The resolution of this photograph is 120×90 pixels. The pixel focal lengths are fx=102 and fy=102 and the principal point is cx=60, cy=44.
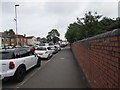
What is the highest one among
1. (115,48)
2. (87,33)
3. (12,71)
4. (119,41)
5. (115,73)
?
(87,33)

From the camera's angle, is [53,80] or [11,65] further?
[53,80]

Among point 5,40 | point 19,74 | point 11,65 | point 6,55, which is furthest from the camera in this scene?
point 5,40

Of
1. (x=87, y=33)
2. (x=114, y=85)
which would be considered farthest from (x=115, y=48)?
(x=87, y=33)

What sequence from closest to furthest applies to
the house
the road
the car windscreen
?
the road → the car windscreen → the house

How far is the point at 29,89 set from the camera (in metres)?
3.89

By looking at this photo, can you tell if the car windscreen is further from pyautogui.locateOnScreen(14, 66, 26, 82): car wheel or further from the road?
the road

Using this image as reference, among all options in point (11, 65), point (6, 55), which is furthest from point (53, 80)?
point (6, 55)

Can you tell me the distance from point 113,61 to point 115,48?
26 cm

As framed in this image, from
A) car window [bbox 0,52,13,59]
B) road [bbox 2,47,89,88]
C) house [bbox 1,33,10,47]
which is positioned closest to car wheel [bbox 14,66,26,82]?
road [bbox 2,47,89,88]

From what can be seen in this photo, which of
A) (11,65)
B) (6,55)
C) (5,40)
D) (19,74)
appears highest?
(5,40)

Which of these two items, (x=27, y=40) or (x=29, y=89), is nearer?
(x=29, y=89)

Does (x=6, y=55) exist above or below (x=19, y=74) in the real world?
above

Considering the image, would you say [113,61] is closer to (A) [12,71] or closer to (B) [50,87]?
(B) [50,87]

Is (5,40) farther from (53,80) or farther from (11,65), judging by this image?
(53,80)
